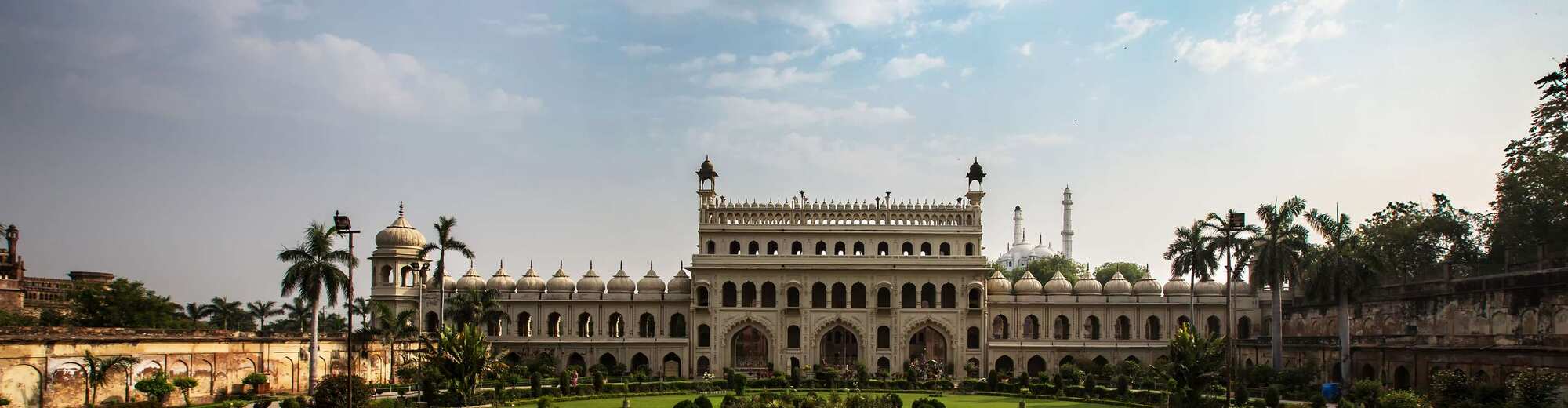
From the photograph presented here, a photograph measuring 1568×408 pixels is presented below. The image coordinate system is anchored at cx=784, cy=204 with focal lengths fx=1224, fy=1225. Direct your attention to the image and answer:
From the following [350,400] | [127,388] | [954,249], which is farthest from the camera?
[954,249]

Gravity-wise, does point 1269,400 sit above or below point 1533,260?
below

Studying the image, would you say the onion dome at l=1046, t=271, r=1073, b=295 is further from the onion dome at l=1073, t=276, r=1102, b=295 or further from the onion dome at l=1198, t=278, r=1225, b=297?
the onion dome at l=1198, t=278, r=1225, b=297

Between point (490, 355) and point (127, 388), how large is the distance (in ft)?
34.6

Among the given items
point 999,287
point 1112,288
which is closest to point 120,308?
point 999,287

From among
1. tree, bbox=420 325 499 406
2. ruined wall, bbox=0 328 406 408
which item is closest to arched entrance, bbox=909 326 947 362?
ruined wall, bbox=0 328 406 408

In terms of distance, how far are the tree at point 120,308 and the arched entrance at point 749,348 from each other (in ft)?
84.3

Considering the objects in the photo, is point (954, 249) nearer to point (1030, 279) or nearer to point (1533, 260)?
point (1030, 279)

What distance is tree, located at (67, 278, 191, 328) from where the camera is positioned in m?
54.8

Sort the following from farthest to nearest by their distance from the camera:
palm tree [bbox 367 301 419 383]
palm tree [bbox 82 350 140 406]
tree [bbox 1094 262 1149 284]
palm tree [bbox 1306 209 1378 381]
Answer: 1. tree [bbox 1094 262 1149 284]
2. palm tree [bbox 367 301 419 383]
3. palm tree [bbox 1306 209 1378 381]
4. palm tree [bbox 82 350 140 406]

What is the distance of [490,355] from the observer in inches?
1433

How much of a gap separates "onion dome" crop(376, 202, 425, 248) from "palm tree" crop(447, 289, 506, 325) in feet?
20.4

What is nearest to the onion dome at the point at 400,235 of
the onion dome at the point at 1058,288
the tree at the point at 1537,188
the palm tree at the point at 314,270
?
the palm tree at the point at 314,270

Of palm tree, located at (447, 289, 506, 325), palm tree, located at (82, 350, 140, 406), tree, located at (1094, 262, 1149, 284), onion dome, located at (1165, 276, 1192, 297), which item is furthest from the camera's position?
tree, located at (1094, 262, 1149, 284)

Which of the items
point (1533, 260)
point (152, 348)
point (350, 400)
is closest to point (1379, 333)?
point (1533, 260)
